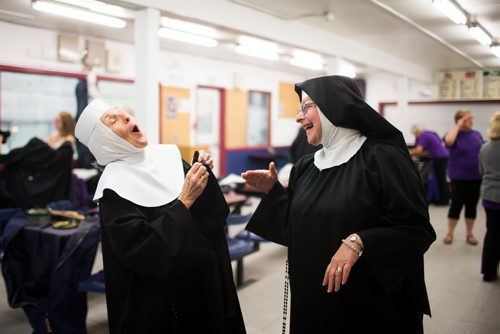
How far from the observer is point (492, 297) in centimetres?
414

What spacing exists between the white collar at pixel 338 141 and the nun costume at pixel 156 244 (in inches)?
20.1

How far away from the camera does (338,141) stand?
6.45ft

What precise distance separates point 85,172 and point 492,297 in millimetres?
5226

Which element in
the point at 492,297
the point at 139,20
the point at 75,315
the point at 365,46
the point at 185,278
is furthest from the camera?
the point at 365,46

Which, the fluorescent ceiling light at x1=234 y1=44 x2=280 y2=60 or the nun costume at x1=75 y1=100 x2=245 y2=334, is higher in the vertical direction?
the fluorescent ceiling light at x1=234 y1=44 x2=280 y2=60

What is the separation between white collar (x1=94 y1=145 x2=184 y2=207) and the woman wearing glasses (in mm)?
549

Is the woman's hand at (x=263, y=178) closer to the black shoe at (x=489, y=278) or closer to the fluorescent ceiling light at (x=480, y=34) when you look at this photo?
the black shoe at (x=489, y=278)

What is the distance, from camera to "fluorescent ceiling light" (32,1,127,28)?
16.0 feet

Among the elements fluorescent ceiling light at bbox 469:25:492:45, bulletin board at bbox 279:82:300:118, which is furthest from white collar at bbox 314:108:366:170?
bulletin board at bbox 279:82:300:118

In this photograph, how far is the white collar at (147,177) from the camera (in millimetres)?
1876

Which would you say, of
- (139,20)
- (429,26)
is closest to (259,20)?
(139,20)

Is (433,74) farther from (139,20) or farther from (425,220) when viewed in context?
(425,220)

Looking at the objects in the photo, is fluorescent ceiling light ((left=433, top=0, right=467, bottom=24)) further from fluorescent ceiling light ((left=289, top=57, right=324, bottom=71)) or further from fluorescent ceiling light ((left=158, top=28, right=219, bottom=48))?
fluorescent ceiling light ((left=289, top=57, right=324, bottom=71))

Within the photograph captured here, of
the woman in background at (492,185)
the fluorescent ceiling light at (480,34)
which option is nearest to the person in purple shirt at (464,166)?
the woman in background at (492,185)
